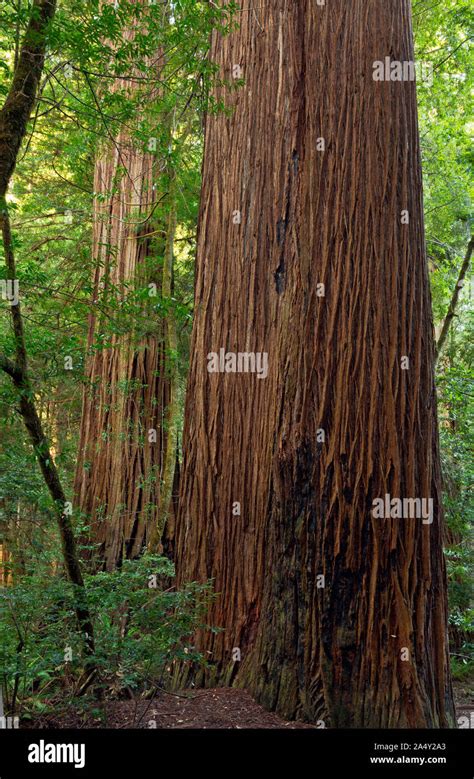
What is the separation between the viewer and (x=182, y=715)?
422 cm

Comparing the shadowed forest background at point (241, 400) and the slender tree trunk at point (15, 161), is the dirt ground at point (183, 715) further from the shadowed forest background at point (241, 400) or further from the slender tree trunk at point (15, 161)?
the slender tree trunk at point (15, 161)

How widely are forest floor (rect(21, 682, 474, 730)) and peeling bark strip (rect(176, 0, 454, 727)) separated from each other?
139mm

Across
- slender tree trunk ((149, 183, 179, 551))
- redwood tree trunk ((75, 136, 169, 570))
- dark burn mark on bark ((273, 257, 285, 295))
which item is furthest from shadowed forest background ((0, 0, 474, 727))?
redwood tree trunk ((75, 136, 169, 570))

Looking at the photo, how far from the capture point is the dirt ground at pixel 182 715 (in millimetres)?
3912

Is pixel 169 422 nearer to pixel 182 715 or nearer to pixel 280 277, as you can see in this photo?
pixel 280 277

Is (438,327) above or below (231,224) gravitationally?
above

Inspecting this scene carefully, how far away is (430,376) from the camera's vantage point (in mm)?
4578

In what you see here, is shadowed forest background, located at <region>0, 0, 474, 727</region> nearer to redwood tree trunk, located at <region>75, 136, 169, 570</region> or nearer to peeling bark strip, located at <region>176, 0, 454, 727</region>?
peeling bark strip, located at <region>176, 0, 454, 727</region>

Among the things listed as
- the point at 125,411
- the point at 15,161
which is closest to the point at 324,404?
the point at 15,161

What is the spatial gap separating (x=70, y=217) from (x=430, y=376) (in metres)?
7.91

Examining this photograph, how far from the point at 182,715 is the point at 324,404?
2077mm

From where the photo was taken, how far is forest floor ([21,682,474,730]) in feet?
12.8

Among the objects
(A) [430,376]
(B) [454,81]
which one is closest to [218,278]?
(A) [430,376]
